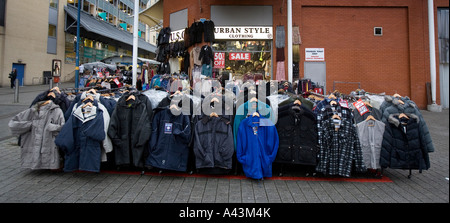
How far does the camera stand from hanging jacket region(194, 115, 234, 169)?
4.80 metres

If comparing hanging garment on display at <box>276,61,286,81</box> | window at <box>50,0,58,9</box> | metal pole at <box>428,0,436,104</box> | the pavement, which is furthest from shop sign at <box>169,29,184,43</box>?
window at <box>50,0,58,9</box>

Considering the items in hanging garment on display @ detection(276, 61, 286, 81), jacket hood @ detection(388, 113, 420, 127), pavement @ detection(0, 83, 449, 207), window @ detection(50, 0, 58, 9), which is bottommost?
pavement @ detection(0, 83, 449, 207)

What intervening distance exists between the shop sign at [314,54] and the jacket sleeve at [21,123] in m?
12.1

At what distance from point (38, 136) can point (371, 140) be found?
20.3 feet

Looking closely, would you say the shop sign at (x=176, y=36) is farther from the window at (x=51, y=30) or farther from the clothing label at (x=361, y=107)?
the window at (x=51, y=30)

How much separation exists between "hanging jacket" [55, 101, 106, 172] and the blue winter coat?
2.53m

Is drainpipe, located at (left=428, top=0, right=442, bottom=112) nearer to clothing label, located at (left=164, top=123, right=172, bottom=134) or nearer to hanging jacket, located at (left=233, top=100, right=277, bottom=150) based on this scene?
hanging jacket, located at (left=233, top=100, right=277, bottom=150)

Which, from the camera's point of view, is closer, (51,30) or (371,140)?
(371,140)

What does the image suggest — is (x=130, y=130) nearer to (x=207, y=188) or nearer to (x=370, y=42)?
(x=207, y=188)

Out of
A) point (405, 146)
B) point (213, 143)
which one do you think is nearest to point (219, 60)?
point (213, 143)

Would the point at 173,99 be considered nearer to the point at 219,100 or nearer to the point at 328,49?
the point at 219,100

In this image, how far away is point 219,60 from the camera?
42.4 feet

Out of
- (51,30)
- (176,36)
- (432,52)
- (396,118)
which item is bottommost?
(396,118)

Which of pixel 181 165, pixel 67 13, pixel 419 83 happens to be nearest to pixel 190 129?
pixel 181 165
